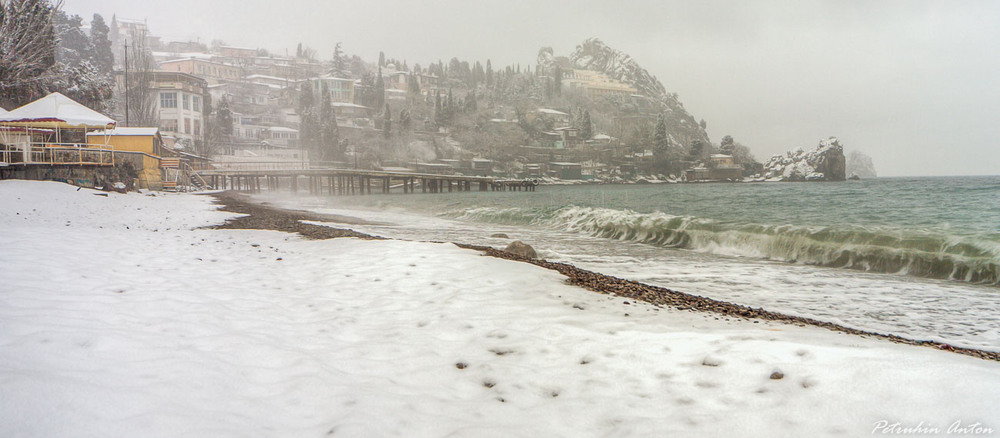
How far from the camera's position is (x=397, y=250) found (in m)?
4.72

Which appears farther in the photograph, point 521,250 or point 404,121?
point 404,121

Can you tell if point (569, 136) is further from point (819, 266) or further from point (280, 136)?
point (819, 266)

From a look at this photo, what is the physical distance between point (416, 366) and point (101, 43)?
40.1 metres

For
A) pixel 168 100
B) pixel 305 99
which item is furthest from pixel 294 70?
pixel 168 100

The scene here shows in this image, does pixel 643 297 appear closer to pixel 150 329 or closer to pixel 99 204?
pixel 150 329

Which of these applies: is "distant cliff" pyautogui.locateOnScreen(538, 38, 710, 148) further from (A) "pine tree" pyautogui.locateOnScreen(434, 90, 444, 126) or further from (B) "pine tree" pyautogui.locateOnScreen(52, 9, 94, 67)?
(B) "pine tree" pyautogui.locateOnScreen(52, 9, 94, 67)

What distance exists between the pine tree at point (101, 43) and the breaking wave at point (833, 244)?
3446cm

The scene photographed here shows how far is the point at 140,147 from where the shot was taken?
16203mm

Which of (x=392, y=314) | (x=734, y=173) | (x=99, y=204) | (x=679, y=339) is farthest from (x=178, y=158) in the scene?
(x=734, y=173)

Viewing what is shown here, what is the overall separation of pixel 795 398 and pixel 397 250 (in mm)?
3821

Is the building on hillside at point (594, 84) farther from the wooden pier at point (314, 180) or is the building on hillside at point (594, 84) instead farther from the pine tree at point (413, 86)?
the wooden pier at point (314, 180)

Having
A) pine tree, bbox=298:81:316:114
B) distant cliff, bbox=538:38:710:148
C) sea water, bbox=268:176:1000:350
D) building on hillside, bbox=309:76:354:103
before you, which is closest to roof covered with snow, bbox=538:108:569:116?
distant cliff, bbox=538:38:710:148

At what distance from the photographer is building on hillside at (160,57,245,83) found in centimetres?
3272

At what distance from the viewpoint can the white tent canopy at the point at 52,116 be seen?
12719mm
